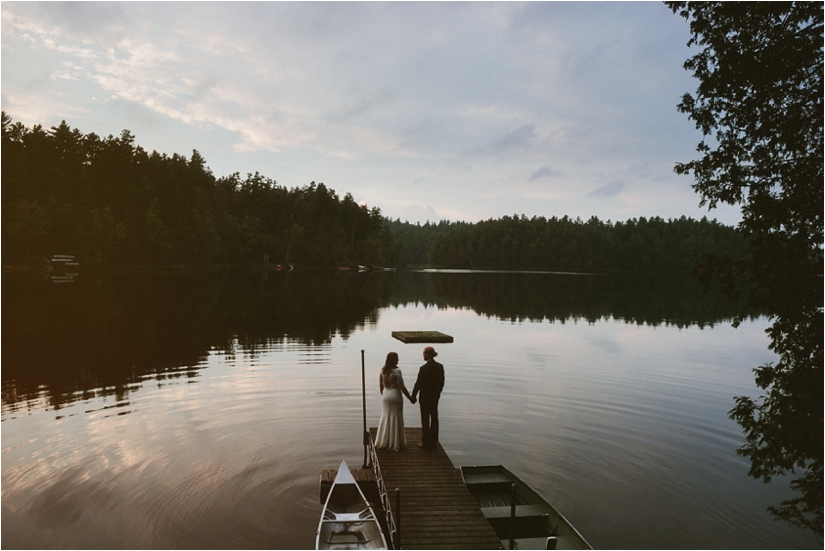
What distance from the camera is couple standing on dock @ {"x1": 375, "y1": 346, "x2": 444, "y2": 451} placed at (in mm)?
15555

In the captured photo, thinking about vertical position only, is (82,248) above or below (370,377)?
above

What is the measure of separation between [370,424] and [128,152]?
12677 centimetres

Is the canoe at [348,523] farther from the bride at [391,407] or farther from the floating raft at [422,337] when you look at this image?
the floating raft at [422,337]

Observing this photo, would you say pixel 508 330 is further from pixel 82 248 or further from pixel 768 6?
pixel 82 248

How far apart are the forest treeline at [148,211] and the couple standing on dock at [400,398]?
9701 centimetres

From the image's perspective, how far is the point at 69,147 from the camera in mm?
117812

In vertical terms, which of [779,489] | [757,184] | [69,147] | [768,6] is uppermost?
[69,147]

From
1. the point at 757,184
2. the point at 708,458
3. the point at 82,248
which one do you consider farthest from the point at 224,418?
the point at 82,248

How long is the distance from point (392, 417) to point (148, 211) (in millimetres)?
116458

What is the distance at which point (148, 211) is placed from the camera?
4668 inches

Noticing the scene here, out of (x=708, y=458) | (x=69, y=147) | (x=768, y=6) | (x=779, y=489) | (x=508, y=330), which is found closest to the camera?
(x=768, y=6)

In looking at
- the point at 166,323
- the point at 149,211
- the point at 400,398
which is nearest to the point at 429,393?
the point at 400,398

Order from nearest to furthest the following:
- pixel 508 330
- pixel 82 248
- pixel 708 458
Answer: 1. pixel 708 458
2. pixel 508 330
3. pixel 82 248

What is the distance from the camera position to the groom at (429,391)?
51.4 ft
